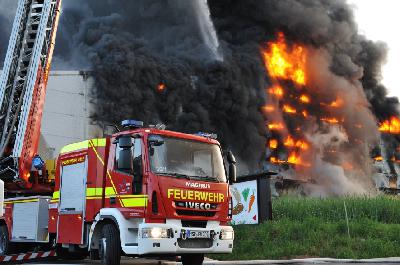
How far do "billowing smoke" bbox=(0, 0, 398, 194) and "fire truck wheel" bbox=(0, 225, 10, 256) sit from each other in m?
22.1

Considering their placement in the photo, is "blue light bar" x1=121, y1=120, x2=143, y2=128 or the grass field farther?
the grass field

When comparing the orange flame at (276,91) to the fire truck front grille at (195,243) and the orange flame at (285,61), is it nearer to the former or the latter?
the orange flame at (285,61)

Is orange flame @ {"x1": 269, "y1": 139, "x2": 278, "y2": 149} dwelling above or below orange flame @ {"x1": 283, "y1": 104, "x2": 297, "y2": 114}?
below

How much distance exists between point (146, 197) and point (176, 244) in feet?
3.00

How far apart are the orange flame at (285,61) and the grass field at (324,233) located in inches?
1422

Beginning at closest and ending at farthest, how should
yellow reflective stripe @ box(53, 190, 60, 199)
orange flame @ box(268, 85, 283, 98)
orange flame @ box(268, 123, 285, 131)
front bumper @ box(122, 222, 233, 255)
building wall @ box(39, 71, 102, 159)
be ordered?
front bumper @ box(122, 222, 233, 255)
yellow reflective stripe @ box(53, 190, 60, 199)
building wall @ box(39, 71, 102, 159)
orange flame @ box(268, 123, 285, 131)
orange flame @ box(268, 85, 283, 98)

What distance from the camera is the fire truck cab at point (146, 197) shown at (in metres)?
9.18

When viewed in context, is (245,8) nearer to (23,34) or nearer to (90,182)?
(23,34)

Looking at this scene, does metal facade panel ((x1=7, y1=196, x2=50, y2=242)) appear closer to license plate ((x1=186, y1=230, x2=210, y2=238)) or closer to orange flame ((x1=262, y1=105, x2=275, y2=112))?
license plate ((x1=186, y1=230, x2=210, y2=238))

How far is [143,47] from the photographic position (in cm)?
4316

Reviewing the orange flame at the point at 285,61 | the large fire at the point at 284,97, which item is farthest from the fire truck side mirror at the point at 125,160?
the orange flame at the point at 285,61

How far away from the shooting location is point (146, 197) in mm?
9172

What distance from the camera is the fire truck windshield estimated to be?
9.45m

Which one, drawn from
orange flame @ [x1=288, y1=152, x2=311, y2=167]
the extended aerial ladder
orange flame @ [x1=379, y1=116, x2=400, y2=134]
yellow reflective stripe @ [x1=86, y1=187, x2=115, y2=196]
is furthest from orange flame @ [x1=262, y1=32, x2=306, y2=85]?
yellow reflective stripe @ [x1=86, y1=187, x2=115, y2=196]
